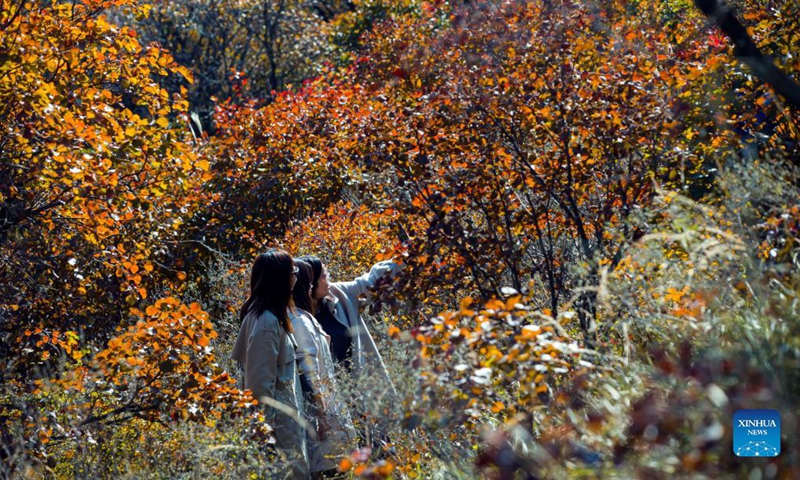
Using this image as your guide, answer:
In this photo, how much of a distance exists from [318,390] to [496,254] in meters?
1.13

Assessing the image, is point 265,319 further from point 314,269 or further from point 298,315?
point 314,269

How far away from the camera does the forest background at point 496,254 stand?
3000 mm

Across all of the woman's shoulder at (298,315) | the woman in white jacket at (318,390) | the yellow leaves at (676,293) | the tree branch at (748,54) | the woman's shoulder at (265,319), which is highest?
the tree branch at (748,54)

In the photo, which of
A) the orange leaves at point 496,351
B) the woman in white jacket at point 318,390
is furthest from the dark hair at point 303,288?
the orange leaves at point 496,351

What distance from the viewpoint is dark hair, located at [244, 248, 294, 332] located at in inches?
196

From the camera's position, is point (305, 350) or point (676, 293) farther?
point (305, 350)

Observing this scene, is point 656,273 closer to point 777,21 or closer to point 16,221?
point 777,21

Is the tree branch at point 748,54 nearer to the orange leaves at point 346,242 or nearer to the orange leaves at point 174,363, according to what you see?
the orange leaves at point 174,363

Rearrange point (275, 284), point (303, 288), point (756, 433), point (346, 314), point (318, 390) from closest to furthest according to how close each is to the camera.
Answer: point (756, 433) → point (318, 390) → point (275, 284) → point (303, 288) → point (346, 314)

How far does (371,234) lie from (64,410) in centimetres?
318

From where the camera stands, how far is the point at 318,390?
4898 millimetres

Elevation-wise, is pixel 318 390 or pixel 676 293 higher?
pixel 676 293

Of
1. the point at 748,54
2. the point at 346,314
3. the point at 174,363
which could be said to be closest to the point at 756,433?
the point at 748,54

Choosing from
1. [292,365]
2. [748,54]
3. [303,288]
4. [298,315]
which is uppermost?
[748,54]
